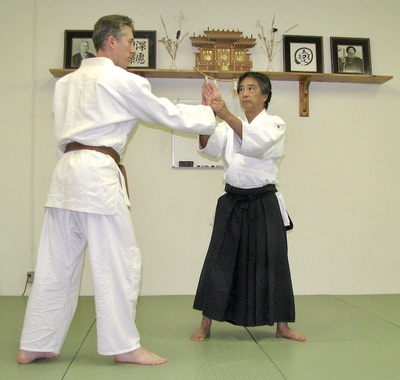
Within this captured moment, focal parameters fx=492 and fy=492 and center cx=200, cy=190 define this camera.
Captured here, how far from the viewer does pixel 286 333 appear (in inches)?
105

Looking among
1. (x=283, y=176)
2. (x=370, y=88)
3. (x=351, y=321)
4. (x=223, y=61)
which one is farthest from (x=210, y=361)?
(x=370, y=88)

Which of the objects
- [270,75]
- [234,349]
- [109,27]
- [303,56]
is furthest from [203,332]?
[303,56]

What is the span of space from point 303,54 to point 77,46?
1.88 m

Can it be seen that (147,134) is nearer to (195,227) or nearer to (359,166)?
(195,227)

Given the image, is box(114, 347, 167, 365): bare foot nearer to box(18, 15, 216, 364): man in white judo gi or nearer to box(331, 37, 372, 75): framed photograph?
box(18, 15, 216, 364): man in white judo gi

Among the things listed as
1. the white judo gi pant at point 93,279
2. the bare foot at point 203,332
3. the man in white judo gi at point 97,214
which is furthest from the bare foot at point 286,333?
the white judo gi pant at point 93,279

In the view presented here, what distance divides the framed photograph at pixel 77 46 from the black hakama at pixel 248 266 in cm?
197

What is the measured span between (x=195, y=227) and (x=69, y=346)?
1767mm

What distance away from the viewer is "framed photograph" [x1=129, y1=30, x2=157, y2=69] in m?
4.00

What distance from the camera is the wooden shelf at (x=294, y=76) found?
3906 millimetres

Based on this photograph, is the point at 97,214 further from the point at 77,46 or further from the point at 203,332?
the point at 77,46

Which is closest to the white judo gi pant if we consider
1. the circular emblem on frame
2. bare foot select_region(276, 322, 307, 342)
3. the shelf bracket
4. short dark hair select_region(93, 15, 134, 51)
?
short dark hair select_region(93, 15, 134, 51)

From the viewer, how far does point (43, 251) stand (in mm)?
2174

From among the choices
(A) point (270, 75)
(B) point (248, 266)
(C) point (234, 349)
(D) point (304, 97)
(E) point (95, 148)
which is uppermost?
(A) point (270, 75)
